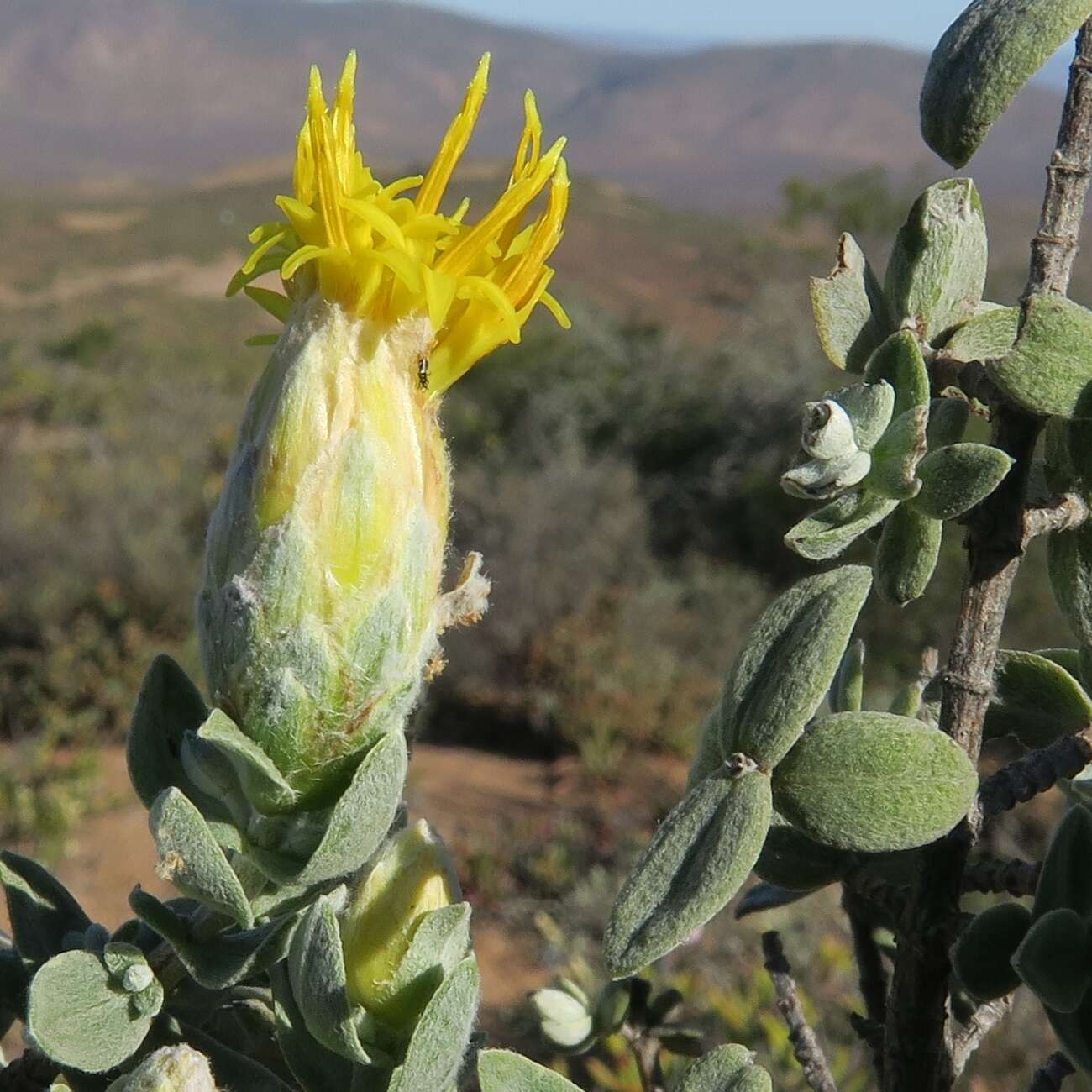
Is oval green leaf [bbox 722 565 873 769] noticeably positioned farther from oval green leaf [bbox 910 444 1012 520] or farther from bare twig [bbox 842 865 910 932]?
bare twig [bbox 842 865 910 932]

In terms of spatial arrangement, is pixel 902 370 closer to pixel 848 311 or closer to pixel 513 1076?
pixel 848 311

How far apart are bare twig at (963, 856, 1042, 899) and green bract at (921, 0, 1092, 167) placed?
1.50 ft

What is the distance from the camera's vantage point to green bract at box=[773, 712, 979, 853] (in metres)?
0.63

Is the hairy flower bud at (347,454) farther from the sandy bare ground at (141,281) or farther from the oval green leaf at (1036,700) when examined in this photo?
the sandy bare ground at (141,281)

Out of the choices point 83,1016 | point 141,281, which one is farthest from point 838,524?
point 141,281

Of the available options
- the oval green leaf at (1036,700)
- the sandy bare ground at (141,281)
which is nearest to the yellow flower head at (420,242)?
the oval green leaf at (1036,700)

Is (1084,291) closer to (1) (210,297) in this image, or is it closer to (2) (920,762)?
(2) (920,762)

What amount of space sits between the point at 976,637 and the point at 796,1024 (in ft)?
1.22

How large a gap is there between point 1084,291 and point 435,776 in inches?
580

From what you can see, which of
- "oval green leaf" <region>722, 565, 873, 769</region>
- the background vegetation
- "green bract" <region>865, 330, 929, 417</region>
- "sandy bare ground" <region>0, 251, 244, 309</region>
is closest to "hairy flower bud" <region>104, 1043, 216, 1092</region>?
"oval green leaf" <region>722, 565, 873, 769</region>

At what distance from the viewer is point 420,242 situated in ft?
2.70

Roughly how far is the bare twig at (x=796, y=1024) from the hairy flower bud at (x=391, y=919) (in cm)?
32

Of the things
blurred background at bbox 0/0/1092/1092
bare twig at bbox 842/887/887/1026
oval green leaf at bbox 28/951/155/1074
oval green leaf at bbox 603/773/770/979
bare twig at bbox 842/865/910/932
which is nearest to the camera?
oval green leaf at bbox 603/773/770/979

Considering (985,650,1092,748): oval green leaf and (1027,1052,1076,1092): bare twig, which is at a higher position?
(985,650,1092,748): oval green leaf
